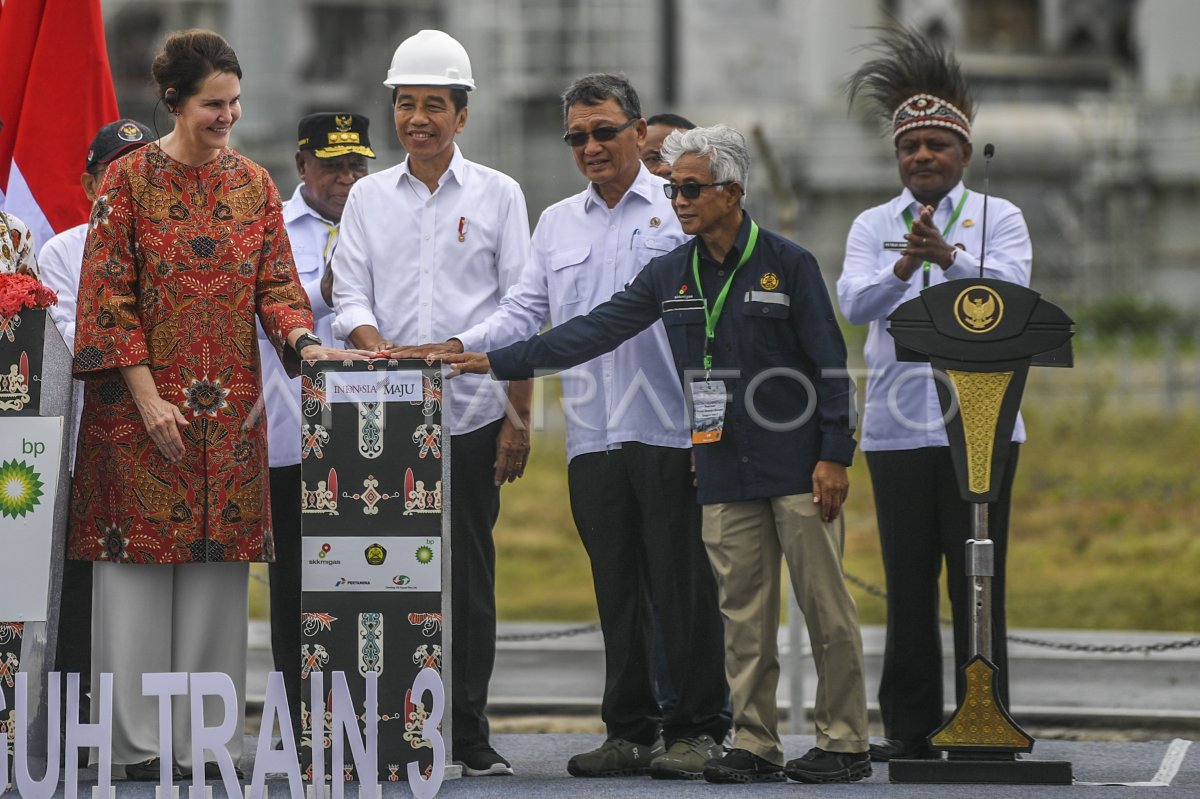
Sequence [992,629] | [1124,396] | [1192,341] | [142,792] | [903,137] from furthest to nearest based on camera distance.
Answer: [1192,341], [1124,396], [903,137], [992,629], [142,792]

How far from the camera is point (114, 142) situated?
6.20 meters

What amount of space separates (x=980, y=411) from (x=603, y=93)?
4.80ft

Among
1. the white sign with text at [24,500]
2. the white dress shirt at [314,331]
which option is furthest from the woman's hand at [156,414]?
the white dress shirt at [314,331]

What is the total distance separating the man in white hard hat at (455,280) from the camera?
5.70 m

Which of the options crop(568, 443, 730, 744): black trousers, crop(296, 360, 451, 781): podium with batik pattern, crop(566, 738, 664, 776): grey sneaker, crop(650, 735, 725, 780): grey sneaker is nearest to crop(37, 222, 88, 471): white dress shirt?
crop(296, 360, 451, 781): podium with batik pattern

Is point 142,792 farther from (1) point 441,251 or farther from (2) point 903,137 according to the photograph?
(2) point 903,137

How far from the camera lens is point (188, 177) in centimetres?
535

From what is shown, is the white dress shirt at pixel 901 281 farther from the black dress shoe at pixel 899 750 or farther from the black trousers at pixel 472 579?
the black trousers at pixel 472 579

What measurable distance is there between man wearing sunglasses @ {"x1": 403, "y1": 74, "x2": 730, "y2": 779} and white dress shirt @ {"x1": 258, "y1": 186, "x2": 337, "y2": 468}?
705mm

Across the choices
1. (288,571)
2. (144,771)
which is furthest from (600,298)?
(144,771)

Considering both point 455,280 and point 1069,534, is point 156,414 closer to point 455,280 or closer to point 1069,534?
point 455,280

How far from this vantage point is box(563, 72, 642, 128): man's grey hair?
18.6ft

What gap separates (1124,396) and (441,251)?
13.3 m

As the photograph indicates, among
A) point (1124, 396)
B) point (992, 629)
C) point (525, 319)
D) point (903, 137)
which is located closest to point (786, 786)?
point (992, 629)
